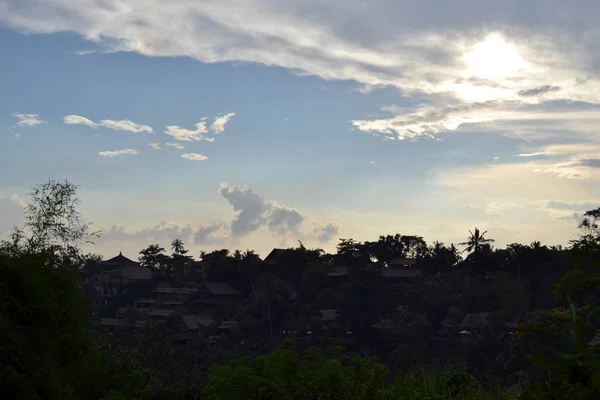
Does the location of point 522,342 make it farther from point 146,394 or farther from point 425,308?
point 146,394

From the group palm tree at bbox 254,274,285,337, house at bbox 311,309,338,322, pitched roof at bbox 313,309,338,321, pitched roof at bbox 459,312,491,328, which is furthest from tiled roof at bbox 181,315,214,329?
pitched roof at bbox 459,312,491,328

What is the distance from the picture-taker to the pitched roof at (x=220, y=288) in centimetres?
6041

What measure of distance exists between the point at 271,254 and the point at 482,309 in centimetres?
2141

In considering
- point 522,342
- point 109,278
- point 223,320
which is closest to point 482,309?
point 522,342

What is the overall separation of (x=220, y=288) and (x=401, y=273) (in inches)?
647

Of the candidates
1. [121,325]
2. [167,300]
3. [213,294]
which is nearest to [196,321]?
[213,294]

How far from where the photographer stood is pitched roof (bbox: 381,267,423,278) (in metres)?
55.3

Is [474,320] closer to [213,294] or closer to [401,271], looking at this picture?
[401,271]

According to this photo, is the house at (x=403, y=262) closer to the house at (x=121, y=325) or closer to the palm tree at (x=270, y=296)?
the palm tree at (x=270, y=296)

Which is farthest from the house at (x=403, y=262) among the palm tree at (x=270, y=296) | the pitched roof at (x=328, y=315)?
the palm tree at (x=270, y=296)

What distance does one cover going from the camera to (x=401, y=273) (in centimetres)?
5612

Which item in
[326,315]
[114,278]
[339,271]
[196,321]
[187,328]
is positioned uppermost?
[339,271]

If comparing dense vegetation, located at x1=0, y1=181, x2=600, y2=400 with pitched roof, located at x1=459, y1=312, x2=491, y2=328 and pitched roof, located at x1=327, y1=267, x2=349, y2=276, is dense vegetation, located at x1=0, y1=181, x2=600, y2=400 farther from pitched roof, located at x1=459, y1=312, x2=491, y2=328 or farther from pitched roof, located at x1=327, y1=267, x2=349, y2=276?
pitched roof, located at x1=327, y1=267, x2=349, y2=276

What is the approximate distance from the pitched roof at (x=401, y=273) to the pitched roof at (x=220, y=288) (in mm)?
14119
